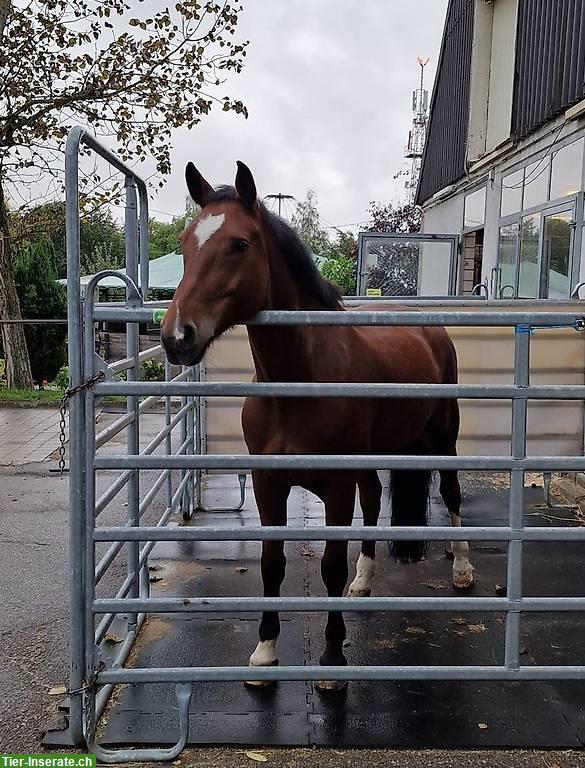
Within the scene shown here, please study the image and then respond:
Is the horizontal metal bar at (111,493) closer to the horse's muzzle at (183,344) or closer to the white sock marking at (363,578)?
the horse's muzzle at (183,344)

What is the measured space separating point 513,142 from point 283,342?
23.9 feet

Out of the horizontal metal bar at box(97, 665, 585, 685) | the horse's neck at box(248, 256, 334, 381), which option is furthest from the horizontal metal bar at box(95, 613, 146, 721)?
the horse's neck at box(248, 256, 334, 381)

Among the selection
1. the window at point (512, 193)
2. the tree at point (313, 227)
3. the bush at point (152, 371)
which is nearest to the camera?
the window at point (512, 193)

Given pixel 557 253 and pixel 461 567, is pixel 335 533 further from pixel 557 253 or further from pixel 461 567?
pixel 557 253

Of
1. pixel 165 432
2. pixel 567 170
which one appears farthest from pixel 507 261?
pixel 165 432

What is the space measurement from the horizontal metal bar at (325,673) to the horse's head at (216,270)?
3.61 ft

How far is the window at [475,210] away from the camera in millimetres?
10938

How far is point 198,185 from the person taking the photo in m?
2.46

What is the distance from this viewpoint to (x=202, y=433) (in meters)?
5.31

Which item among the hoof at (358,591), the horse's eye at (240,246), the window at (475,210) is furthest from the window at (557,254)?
the horse's eye at (240,246)

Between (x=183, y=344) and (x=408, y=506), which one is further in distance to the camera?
(x=408, y=506)

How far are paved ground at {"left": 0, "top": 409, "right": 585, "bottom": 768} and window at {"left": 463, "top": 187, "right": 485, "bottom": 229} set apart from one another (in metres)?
7.84

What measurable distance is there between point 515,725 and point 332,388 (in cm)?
150

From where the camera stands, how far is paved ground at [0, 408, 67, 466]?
24.5ft
